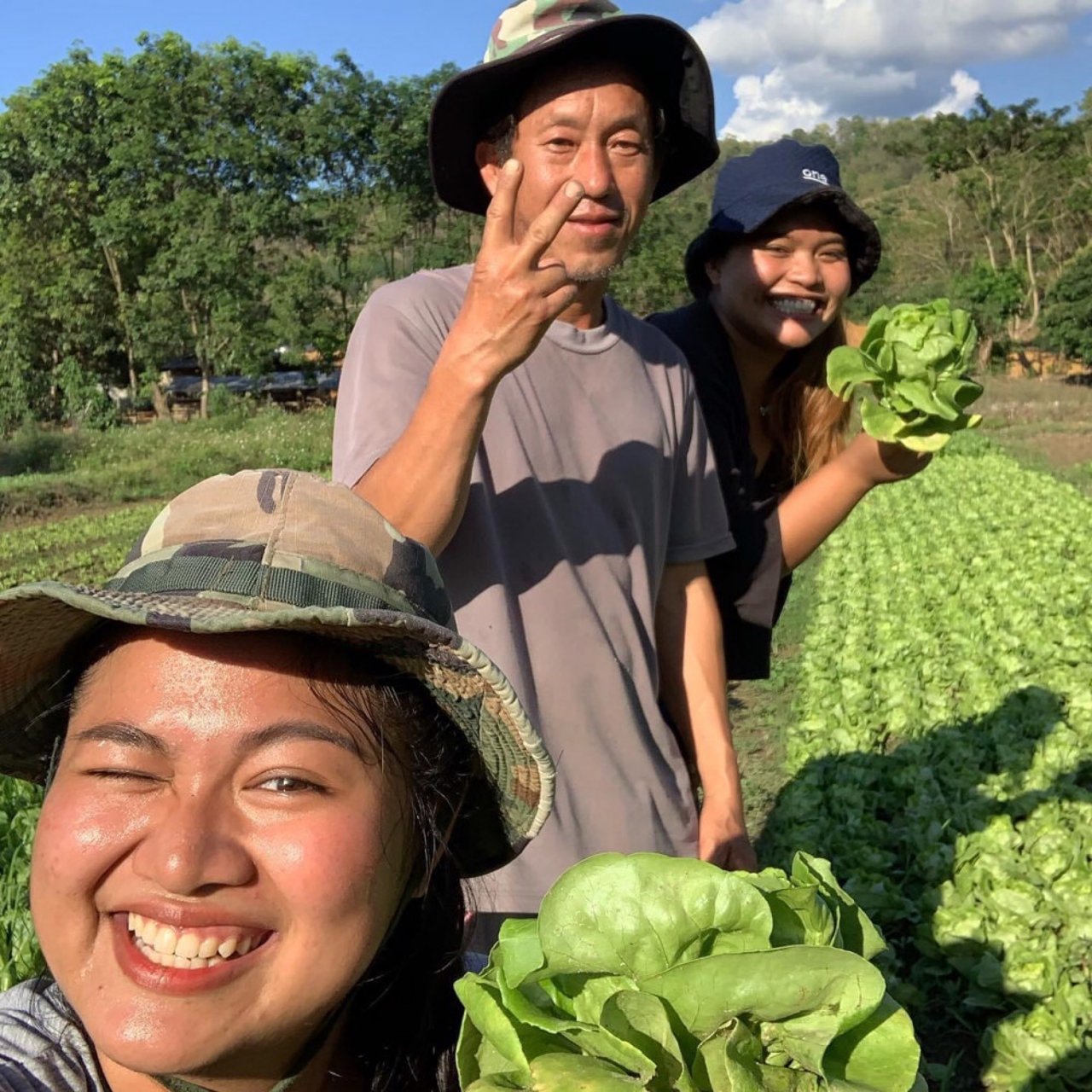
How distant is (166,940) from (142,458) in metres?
26.3

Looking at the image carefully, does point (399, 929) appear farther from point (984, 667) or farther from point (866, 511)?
point (866, 511)

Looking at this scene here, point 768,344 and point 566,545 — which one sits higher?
point 768,344

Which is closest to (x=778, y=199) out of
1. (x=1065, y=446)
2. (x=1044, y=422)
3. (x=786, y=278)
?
(x=786, y=278)

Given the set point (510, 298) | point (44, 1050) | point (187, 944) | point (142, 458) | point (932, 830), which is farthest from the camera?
point (142, 458)

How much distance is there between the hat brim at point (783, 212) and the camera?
272 cm

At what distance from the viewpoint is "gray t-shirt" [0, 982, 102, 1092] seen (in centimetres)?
121

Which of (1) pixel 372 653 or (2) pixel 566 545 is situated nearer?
(1) pixel 372 653

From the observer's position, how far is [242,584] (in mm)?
1205

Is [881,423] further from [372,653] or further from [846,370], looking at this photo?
[372,653]

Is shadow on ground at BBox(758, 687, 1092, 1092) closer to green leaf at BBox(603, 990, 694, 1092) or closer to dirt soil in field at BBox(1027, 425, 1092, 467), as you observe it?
green leaf at BBox(603, 990, 694, 1092)

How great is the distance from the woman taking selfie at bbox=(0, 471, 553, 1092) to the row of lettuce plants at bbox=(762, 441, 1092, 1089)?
3031 mm

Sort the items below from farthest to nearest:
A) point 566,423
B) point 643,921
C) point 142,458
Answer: point 142,458 < point 566,423 < point 643,921

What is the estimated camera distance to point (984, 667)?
22.9 feet

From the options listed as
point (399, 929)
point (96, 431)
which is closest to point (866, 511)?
point (399, 929)
